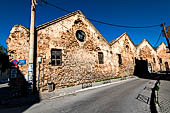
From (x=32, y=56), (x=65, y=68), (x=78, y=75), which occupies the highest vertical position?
(x=32, y=56)

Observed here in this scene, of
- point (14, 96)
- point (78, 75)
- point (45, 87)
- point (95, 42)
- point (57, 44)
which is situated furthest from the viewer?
point (95, 42)

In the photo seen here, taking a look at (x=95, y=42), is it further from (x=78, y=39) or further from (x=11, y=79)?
(x=11, y=79)

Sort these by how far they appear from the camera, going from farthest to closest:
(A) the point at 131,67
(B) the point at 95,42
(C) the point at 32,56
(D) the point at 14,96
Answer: (A) the point at 131,67 → (B) the point at 95,42 → (C) the point at 32,56 → (D) the point at 14,96

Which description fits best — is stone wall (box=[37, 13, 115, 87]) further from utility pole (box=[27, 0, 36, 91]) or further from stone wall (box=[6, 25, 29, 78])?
stone wall (box=[6, 25, 29, 78])

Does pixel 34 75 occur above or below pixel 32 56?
below

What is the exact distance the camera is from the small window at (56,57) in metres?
8.98

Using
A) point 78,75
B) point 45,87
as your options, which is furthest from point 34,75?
point 78,75

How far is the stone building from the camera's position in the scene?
7.70 meters

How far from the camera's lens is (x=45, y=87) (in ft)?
26.3

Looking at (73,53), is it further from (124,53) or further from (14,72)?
(124,53)

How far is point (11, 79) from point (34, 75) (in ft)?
5.03

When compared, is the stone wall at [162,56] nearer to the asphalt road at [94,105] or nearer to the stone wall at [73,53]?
the stone wall at [73,53]

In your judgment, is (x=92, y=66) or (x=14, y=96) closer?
Result: (x=14, y=96)

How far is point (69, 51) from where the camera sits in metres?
9.97
